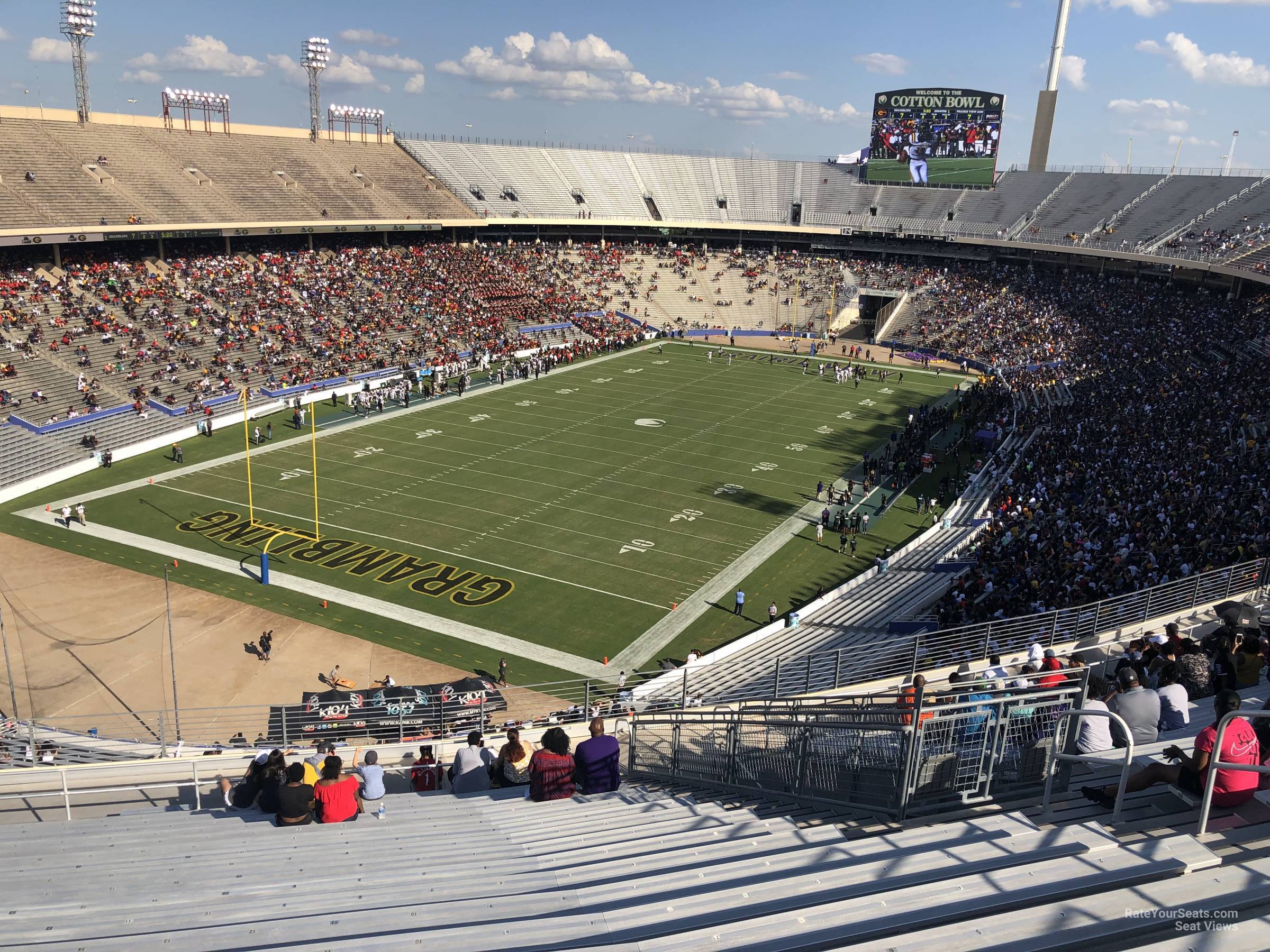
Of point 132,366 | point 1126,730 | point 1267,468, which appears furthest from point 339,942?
point 132,366

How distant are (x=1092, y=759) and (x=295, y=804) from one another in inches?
256

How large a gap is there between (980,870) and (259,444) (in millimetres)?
36086

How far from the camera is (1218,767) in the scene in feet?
16.3

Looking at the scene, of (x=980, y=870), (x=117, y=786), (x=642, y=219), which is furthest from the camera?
(x=642, y=219)

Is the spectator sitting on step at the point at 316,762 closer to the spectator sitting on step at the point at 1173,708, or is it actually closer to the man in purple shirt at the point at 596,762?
the man in purple shirt at the point at 596,762

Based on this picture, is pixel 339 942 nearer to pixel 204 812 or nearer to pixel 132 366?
pixel 204 812

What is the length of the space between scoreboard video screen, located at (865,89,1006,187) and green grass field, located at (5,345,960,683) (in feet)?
133

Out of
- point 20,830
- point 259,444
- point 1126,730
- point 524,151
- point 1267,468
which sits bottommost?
point 259,444

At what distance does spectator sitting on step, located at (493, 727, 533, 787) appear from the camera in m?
10.1

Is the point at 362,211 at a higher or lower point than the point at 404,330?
higher

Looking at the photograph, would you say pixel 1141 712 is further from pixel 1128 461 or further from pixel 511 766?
pixel 1128 461

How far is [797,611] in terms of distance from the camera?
2236 centimetres

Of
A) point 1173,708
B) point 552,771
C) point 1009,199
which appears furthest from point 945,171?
point 552,771

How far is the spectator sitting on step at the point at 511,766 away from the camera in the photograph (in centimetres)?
1008
